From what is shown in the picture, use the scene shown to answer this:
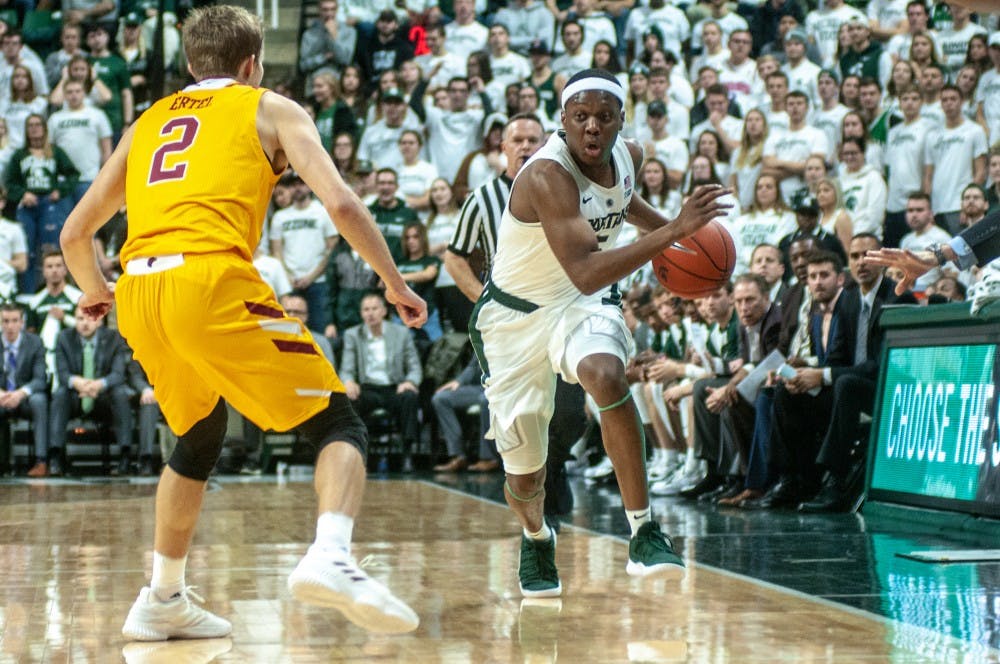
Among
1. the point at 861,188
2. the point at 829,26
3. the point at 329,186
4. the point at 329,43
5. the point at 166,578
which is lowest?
the point at 166,578

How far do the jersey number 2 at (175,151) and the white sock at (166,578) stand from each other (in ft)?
3.74

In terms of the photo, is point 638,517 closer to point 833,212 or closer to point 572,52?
point 833,212

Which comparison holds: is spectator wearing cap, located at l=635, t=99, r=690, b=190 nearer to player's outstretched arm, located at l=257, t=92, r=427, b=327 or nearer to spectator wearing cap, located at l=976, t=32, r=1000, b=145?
spectator wearing cap, located at l=976, t=32, r=1000, b=145

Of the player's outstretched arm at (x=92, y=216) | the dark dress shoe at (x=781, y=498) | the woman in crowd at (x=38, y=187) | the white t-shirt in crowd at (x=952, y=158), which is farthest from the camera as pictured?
the woman in crowd at (x=38, y=187)

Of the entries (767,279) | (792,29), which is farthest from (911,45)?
(767,279)

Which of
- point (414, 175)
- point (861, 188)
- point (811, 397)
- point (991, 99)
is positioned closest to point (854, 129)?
point (861, 188)

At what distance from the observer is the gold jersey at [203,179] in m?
3.92

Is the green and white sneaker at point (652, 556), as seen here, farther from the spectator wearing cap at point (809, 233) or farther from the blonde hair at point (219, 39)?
the spectator wearing cap at point (809, 233)

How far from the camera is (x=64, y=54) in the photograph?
595 inches

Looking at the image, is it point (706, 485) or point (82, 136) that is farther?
point (82, 136)

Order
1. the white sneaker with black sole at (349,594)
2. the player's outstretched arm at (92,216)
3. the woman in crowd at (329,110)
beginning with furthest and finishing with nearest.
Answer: the woman in crowd at (329,110) < the player's outstretched arm at (92,216) < the white sneaker with black sole at (349,594)

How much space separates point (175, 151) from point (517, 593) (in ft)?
6.89

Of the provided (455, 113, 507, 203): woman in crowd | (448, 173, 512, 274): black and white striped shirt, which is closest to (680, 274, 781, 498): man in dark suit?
(448, 173, 512, 274): black and white striped shirt

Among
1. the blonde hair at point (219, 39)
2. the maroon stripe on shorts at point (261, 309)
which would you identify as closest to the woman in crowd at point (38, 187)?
the blonde hair at point (219, 39)
